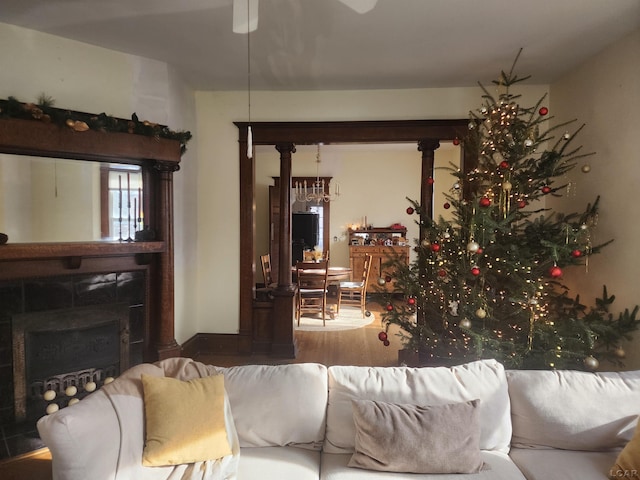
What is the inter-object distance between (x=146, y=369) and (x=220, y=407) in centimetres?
40

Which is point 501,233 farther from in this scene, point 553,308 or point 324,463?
point 324,463

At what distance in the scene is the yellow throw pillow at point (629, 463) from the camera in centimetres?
145

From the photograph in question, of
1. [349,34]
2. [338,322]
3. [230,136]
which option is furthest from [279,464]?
[338,322]

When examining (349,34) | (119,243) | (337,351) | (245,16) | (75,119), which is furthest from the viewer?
(337,351)

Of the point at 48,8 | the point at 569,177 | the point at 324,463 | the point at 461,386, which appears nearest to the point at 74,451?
the point at 324,463

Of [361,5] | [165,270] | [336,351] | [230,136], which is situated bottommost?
[336,351]

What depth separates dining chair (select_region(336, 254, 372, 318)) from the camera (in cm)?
539

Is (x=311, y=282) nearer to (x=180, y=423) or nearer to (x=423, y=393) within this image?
(x=423, y=393)

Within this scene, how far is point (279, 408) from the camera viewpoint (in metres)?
1.72

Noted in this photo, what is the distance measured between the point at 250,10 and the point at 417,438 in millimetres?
2603

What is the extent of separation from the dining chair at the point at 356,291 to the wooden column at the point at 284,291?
166cm

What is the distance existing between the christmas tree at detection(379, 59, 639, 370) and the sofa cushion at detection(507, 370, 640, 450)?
0.67 meters

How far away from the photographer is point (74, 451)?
1.30 meters

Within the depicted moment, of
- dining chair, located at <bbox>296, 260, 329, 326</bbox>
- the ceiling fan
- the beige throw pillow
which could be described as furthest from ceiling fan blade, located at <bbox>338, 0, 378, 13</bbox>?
dining chair, located at <bbox>296, 260, 329, 326</bbox>
